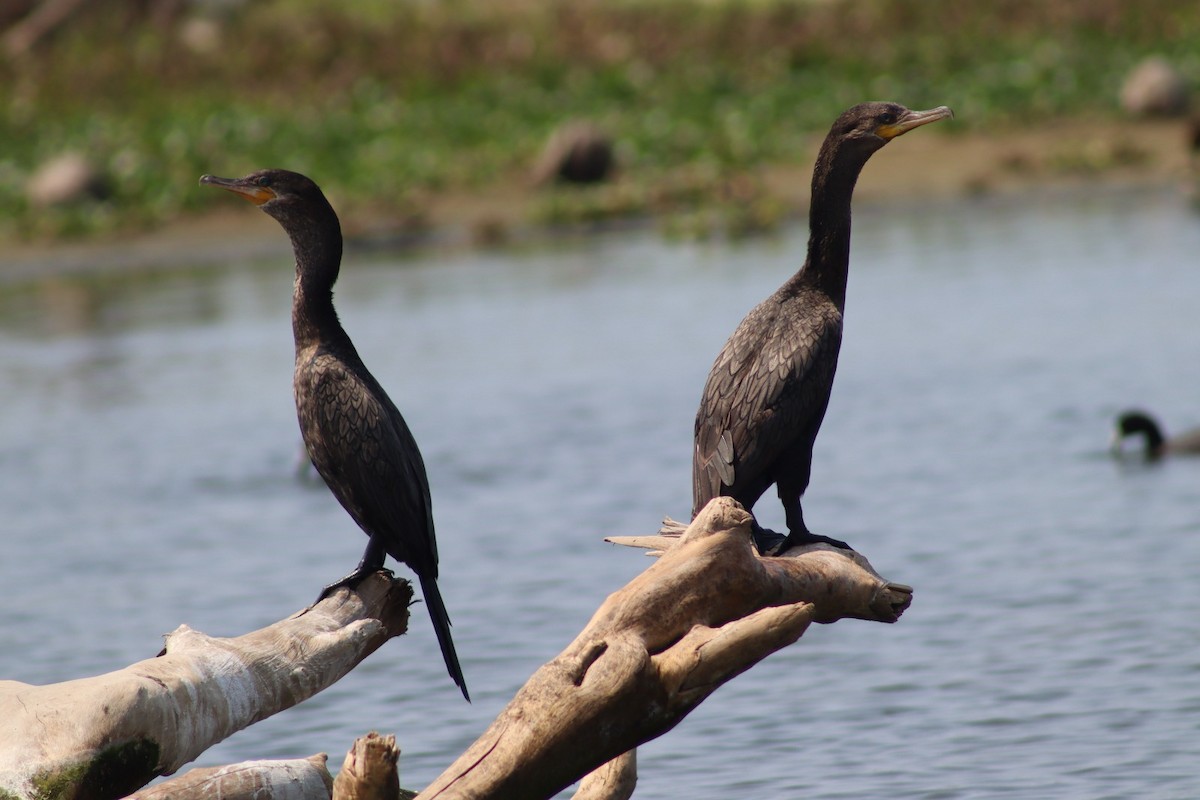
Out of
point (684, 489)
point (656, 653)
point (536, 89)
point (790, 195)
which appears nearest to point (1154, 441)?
point (684, 489)

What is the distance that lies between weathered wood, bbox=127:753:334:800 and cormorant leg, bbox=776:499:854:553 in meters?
1.42

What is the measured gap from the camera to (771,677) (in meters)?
7.89

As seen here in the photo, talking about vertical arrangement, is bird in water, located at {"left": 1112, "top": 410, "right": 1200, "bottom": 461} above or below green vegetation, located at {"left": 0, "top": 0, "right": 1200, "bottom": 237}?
below

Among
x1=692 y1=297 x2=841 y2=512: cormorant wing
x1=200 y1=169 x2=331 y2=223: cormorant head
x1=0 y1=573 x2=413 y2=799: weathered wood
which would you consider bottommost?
x1=0 y1=573 x2=413 y2=799: weathered wood

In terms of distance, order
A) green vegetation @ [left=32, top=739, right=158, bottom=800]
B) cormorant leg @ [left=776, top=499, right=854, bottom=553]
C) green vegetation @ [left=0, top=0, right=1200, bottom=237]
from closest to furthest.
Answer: green vegetation @ [left=32, top=739, right=158, bottom=800]
cormorant leg @ [left=776, top=499, right=854, bottom=553]
green vegetation @ [left=0, top=0, right=1200, bottom=237]

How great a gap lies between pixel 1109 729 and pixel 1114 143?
18.0 m

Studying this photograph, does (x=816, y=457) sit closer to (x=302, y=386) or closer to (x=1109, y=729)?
(x=1109, y=729)

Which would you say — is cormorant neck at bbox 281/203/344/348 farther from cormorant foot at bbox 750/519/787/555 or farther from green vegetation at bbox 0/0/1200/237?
green vegetation at bbox 0/0/1200/237

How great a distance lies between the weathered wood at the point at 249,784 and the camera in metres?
5.11

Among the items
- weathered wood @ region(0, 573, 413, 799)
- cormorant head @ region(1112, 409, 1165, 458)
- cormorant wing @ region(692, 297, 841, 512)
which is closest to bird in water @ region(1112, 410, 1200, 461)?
cormorant head @ region(1112, 409, 1165, 458)

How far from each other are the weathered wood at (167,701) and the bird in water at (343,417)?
0.88 ft

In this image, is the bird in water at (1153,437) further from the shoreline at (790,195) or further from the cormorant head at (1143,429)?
the shoreline at (790,195)

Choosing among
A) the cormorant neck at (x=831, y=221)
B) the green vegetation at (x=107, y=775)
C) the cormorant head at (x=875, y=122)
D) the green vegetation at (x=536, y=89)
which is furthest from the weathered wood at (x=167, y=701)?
the green vegetation at (x=536, y=89)

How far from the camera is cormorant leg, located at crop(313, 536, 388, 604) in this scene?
201 inches
